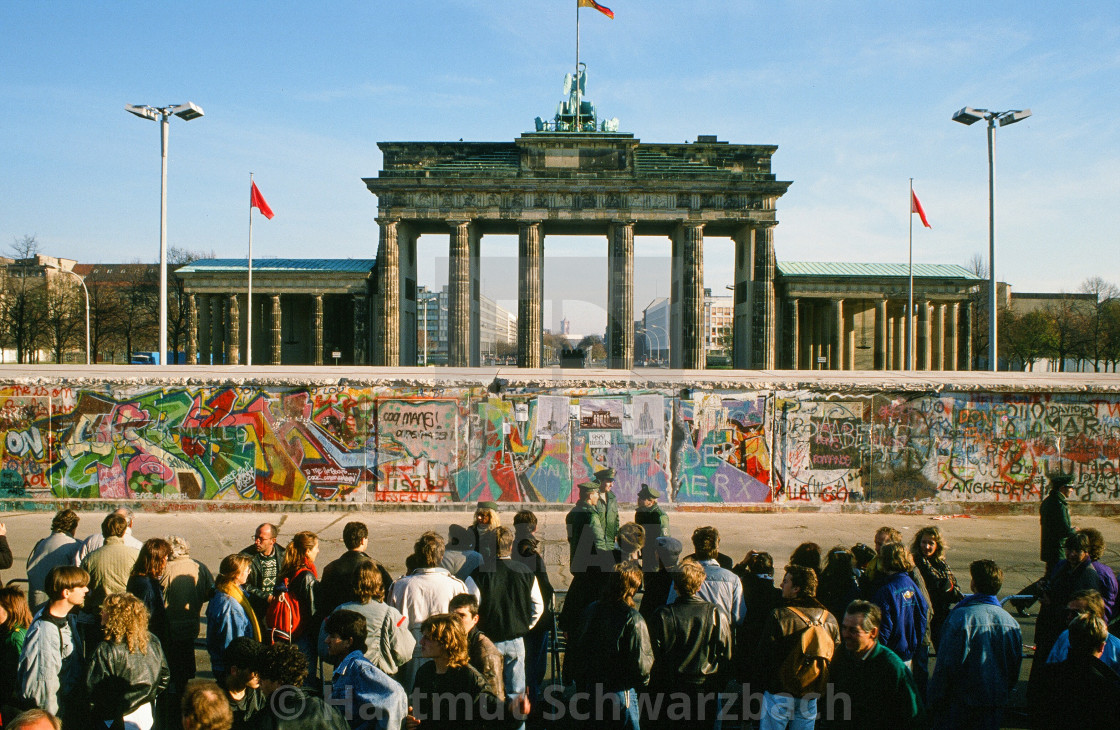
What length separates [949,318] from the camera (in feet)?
171

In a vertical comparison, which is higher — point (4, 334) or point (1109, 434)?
point (4, 334)

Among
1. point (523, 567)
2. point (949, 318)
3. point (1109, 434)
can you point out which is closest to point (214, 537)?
point (523, 567)

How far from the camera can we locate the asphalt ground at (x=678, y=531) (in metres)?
11.8

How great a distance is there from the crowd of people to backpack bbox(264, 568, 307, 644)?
1 centimetres

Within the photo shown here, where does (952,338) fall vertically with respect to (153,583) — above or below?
above

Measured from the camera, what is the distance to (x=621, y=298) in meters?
44.9

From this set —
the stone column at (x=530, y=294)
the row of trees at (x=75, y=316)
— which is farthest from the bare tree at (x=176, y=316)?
the stone column at (x=530, y=294)

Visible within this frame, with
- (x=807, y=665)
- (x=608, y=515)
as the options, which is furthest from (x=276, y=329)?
(x=807, y=665)

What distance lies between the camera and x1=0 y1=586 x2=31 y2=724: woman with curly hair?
5242mm

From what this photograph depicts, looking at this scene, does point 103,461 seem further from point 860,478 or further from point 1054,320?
point 1054,320

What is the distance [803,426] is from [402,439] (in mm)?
8098

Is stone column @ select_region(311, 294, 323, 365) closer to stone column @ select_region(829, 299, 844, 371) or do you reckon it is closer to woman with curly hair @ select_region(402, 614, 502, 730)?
stone column @ select_region(829, 299, 844, 371)

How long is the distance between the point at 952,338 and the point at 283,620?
5412 cm

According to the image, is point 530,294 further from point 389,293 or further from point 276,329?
point 276,329
